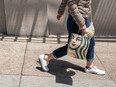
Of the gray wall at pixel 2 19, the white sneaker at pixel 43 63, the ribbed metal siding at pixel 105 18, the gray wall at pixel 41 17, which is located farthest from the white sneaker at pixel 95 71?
the gray wall at pixel 2 19

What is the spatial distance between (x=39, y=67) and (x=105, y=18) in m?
2.45

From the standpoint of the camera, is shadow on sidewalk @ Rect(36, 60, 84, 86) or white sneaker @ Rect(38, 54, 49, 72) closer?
shadow on sidewalk @ Rect(36, 60, 84, 86)

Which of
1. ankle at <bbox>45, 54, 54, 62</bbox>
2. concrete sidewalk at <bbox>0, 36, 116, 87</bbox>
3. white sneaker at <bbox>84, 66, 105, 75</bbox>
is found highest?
ankle at <bbox>45, 54, 54, 62</bbox>

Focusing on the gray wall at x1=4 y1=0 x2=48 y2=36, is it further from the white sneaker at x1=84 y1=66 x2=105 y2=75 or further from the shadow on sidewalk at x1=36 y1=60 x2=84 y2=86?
the white sneaker at x1=84 y1=66 x2=105 y2=75

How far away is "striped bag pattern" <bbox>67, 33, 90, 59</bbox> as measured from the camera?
13.5 ft

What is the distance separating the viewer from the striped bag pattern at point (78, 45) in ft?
13.5

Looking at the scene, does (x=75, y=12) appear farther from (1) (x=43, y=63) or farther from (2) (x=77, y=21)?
(1) (x=43, y=63)

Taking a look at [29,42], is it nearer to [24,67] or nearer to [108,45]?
[24,67]

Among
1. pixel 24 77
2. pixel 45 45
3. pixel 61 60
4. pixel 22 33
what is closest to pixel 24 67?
pixel 24 77

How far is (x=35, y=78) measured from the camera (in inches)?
172

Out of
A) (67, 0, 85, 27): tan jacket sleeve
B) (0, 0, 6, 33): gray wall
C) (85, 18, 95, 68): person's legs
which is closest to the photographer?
(67, 0, 85, 27): tan jacket sleeve

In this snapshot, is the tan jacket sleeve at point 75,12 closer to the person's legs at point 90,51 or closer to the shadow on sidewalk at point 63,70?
the person's legs at point 90,51

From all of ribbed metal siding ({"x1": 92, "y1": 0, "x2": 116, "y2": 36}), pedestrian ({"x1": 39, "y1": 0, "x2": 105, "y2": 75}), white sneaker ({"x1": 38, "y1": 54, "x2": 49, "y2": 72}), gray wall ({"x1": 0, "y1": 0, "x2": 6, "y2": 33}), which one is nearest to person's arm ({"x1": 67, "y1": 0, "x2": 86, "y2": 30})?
pedestrian ({"x1": 39, "y1": 0, "x2": 105, "y2": 75})

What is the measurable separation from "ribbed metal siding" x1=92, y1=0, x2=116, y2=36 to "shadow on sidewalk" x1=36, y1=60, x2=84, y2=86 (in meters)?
1.84
